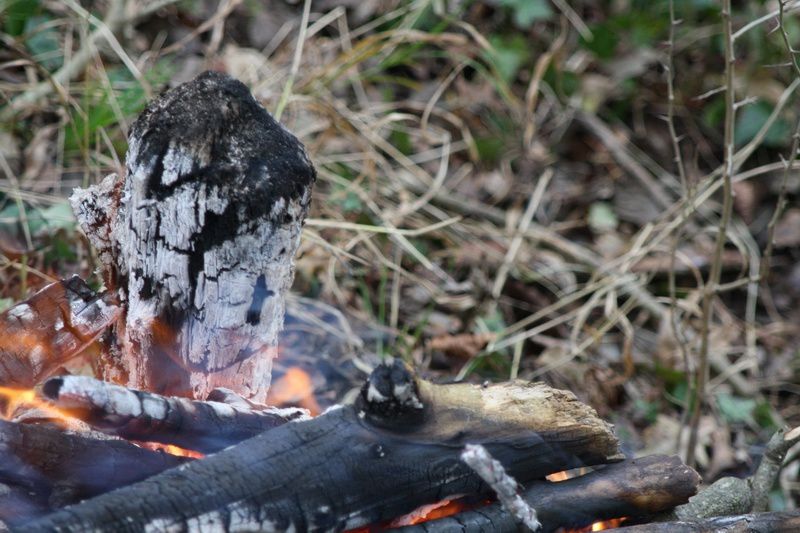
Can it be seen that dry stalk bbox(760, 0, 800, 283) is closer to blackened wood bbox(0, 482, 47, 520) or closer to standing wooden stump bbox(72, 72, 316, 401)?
standing wooden stump bbox(72, 72, 316, 401)

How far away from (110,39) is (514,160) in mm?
2230

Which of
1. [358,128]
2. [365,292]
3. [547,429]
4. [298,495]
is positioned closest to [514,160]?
[358,128]

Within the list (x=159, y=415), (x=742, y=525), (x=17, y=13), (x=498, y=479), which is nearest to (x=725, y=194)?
(x=742, y=525)

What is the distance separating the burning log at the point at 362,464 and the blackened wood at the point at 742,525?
0.22 metres

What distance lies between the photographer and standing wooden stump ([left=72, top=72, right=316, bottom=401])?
159 centimetres

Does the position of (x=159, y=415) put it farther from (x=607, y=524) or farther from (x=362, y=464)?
(x=607, y=524)

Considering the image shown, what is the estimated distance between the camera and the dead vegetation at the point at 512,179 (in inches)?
125

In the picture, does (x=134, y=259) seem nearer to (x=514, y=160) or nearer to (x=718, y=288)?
(x=718, y=288)

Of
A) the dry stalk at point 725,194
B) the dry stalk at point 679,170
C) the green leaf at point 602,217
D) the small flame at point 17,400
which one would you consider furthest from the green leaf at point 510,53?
the small flame at point 17,400

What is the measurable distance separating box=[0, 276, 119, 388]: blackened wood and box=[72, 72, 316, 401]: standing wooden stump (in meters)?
0.05

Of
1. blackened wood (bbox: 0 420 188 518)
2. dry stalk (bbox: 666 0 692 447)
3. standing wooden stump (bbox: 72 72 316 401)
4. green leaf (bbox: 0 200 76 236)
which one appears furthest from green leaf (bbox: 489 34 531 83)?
blackened wood (bbox: 0 420 188 518)

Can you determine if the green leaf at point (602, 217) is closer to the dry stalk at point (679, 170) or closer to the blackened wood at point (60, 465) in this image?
the dry stalk at point (679, 170)

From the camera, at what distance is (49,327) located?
1755 millimetres

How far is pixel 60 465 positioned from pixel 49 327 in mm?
391
